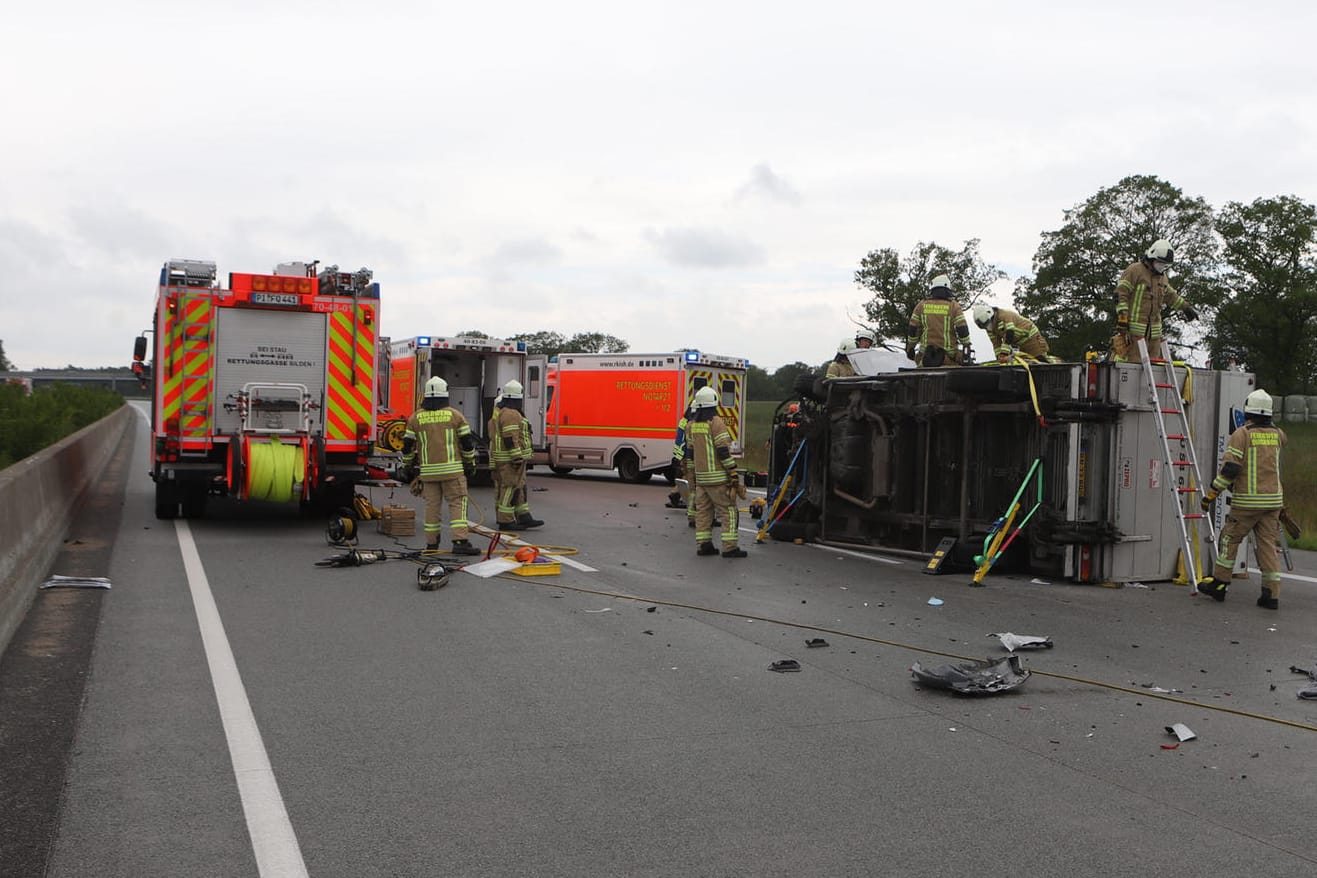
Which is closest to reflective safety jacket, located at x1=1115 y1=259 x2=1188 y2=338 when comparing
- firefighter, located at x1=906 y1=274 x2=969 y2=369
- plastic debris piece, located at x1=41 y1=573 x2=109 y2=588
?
firefighter, located at x1=906 y1=274 x2=969 y2=369

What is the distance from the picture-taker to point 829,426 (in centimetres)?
1379

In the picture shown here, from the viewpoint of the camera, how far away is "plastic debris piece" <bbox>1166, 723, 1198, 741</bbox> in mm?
5793

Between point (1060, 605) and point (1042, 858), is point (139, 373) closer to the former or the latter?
point (1060, 605)

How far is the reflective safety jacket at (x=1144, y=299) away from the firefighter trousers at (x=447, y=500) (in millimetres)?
6991

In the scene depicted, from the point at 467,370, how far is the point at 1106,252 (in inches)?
1820

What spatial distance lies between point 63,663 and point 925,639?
555 centimetres

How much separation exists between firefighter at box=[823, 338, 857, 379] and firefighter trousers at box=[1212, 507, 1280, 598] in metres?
6.39

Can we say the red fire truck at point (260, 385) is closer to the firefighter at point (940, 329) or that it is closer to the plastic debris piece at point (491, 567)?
the plastic debris piece at point (491, 567)

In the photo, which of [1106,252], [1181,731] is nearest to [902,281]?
[1106,252]

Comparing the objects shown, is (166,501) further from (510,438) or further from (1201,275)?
(1201,275)

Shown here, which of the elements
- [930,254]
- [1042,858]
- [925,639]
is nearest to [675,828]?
[1042,858]

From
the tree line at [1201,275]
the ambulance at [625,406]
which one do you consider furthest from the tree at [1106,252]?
the ambulance at [625,406]

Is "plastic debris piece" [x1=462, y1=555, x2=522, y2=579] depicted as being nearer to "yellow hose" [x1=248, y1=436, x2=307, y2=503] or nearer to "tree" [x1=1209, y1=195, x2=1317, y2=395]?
"yellow hose" [x1=248, y1=436, x2=307, y2=503]

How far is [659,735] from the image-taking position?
5.63 m
